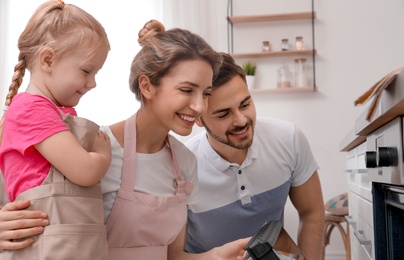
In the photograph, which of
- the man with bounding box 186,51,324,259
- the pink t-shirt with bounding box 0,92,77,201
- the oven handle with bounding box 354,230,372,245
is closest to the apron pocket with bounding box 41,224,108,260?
the pink t-shirt with bounding box 0,92,77,201

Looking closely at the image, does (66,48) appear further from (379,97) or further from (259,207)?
(259,207)

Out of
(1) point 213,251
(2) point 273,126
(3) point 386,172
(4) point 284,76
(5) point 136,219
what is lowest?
(1) point 213,251

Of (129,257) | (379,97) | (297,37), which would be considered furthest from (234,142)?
(297,37)

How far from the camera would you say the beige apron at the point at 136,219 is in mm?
1433

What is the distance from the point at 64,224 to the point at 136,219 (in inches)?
11.8

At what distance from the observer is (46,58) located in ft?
4.33

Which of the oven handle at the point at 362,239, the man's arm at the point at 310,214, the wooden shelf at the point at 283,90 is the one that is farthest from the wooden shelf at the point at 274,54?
the oven handle at the point at 362,239

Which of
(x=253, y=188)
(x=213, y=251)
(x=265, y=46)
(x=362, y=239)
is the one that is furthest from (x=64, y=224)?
(x=265, y=46)

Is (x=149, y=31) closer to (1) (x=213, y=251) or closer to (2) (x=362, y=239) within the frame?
(1) (x=213, y=251)

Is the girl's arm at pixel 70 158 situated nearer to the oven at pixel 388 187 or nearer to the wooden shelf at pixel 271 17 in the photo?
the oven at pixel 388 187

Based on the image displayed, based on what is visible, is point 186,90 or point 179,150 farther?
point 179,150

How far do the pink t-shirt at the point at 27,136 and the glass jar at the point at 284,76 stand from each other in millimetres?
3202

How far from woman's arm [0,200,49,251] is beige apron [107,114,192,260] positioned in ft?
0.93

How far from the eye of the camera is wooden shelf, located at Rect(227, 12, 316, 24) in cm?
429
